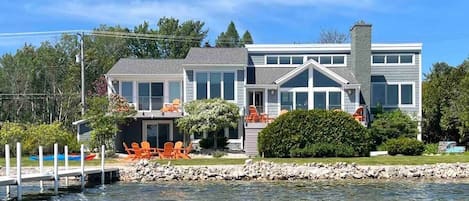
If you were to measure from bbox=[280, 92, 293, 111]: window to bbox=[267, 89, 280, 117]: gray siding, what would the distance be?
0.30m

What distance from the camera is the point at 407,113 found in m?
42.7

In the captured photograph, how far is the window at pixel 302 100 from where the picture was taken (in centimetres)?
4025

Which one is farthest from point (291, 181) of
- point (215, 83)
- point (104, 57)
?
point (104, 57)

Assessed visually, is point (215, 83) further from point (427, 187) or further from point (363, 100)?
point (427, 187)

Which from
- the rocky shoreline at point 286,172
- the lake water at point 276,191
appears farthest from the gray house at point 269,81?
the lake water at point 276,191

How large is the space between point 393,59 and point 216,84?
452 inches

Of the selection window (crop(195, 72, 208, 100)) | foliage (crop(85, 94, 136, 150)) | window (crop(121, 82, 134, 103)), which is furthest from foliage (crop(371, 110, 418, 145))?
window (crop(121, 82, 134, 103))

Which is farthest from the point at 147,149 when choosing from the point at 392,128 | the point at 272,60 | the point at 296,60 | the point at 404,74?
the point at 404,74

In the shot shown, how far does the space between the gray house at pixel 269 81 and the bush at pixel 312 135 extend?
2626 mm

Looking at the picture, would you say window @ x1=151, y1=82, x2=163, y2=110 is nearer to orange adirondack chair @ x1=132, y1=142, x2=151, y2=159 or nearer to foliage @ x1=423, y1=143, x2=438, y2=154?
orange adirondack chair @ x1=132, y1=142, x2=151, y2=159

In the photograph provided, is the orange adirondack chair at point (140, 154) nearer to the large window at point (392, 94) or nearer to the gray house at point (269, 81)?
the gray house at point (269, 81)

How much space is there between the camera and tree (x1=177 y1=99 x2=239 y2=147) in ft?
123

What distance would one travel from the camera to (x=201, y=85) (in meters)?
40.4

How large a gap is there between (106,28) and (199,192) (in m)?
51.8
